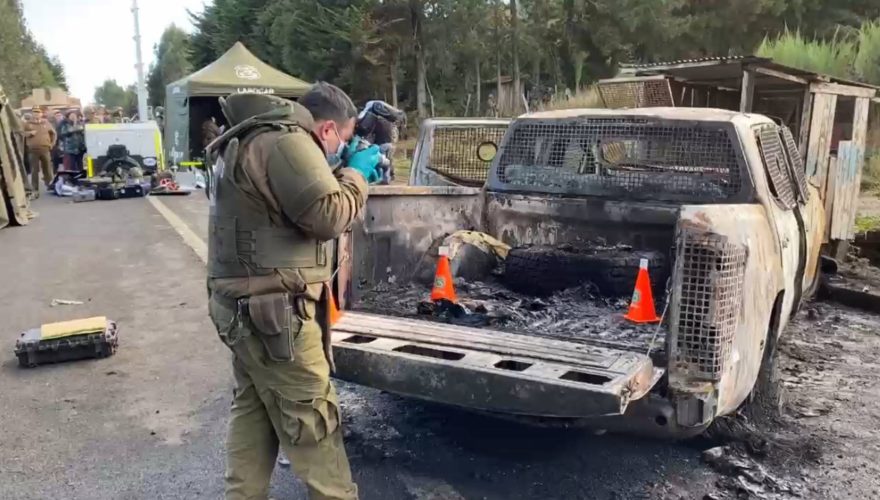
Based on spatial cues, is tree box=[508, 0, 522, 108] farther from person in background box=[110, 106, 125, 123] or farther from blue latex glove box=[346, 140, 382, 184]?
blue latex glove box=[346, 140, 382, 184]

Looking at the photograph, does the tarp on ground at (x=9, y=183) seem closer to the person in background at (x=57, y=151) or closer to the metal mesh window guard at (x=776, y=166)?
the person in background at (x=57, y=151)

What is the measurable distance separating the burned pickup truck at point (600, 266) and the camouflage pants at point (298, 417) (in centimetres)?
50

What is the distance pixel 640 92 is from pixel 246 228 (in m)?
6.92

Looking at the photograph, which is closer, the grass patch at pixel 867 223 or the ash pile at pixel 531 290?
the ash pile at pixel 531 290

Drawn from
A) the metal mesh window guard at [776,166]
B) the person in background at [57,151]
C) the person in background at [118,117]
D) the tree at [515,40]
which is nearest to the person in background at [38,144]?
the person in background at [57,151]

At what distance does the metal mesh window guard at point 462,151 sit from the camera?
6.02m

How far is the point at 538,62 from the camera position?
24.8m

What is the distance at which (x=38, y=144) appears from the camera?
53.1 ft

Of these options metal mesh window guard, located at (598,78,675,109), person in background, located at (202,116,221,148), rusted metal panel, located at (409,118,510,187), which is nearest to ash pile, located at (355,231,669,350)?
rusted metal panel, located at (409,118,510,187)

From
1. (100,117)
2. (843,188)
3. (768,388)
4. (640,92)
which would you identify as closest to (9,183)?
(640,92)

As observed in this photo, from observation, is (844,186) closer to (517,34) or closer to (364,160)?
(364,160)

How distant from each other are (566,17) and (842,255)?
59.1 ft

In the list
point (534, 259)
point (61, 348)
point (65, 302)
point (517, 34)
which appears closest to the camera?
point (534, 259)

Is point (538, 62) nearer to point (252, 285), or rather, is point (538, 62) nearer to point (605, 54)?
point (605, 54)
